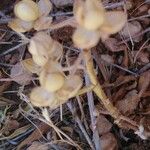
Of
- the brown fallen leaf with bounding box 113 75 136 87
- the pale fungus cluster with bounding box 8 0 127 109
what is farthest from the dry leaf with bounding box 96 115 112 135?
the pale fungus cluster with bounding box 8 0 127 109

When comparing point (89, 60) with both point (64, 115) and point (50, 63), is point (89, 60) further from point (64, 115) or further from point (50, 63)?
point (64, 115)

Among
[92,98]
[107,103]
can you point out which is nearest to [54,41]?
[107,103]

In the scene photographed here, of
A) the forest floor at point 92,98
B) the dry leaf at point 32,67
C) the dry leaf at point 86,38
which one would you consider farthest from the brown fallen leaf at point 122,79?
the dry leaf at point 86,38

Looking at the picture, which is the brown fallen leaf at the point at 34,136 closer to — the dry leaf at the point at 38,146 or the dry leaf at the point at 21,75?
the dry leaf at the point at 38,146

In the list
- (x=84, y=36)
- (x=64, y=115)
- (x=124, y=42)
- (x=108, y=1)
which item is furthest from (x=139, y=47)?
(x=84, y=36)

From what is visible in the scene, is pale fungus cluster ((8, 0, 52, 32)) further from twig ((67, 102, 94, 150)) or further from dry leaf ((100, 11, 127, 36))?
twig ((67, 102, 94, 150))
